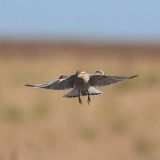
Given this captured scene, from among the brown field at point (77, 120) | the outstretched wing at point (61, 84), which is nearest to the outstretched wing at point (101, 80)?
the outstretched wing at point (61, 84)

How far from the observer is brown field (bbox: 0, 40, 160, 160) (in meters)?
17.6

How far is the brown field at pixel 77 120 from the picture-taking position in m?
17.6

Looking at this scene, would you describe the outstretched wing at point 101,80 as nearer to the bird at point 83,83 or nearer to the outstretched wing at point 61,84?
the bird at point 83,83

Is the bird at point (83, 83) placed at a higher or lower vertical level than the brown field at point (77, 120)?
higher

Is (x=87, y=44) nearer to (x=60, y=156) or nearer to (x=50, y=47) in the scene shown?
(x=50, y=47)

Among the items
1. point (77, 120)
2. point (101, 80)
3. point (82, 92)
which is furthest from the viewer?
point (77, 120)

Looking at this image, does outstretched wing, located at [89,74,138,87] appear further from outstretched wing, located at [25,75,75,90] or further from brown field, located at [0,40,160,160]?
brown field, located at [0,40,160,160]

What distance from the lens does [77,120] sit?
870 inches

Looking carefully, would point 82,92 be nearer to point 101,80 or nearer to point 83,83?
point 83,83

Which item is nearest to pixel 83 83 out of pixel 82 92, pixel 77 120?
pixel 82 92

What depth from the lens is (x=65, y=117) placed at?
2247 centimetres

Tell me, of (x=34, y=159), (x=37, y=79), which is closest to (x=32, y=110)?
(x=37, y=79)

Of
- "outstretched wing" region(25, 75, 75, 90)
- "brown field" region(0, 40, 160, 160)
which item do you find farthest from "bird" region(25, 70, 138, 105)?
"brown field" region(0, 40, 160, 160)

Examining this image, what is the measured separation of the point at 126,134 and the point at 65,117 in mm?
2047
